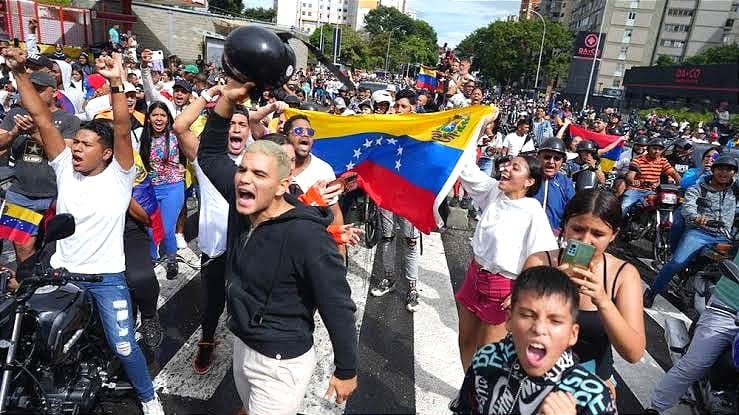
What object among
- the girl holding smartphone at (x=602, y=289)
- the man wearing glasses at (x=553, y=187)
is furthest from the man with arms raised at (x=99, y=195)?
the man wearing glasses at (x=553, y=187)

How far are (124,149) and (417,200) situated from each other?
2.73 meters

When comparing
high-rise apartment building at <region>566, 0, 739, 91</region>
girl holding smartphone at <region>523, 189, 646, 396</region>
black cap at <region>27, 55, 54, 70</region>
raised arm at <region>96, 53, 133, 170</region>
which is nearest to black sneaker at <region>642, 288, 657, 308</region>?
girl holding smartphone at <region>523, 189, 646, 396</region>

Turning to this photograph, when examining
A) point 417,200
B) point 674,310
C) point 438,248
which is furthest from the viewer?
point 438,248

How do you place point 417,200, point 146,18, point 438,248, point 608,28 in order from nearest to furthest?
point 417,200 < point 438,248 < point 146,18 < point 608,28

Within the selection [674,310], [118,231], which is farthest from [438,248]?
[118,231]

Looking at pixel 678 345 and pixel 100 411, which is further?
pixel 678 345

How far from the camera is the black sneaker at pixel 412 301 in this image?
17.3ft

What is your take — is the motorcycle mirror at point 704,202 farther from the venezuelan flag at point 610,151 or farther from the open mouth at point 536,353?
the open mouth at point 536,353

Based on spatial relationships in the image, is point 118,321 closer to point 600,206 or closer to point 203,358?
point 203,358

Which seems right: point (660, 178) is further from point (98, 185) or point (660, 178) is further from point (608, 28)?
point (608, 28)

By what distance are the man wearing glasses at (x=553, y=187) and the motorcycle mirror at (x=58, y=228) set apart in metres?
3.84

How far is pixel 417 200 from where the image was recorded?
488 cm

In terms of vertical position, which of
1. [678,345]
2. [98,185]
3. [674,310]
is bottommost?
[674,310]

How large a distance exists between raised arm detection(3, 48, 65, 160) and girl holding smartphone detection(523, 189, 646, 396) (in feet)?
10.0
